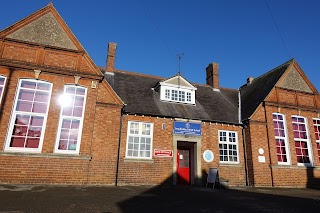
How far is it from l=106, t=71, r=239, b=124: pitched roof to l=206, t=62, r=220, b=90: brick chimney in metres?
1.29

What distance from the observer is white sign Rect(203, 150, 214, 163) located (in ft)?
48.1

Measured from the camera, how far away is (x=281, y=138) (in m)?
15.8

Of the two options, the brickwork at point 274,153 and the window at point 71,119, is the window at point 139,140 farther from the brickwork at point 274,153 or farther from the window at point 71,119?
the brickwork at point 274,153

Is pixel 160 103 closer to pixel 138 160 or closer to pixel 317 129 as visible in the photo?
pixel 138 160

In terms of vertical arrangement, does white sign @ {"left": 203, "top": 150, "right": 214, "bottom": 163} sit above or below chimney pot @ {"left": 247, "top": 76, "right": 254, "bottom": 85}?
below

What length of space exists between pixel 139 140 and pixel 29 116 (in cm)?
609

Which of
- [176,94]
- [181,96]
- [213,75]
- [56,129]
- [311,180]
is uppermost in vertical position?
[213,75]

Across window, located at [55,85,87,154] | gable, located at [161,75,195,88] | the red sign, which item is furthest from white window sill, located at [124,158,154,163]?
gable, located at [161,75,195,88]

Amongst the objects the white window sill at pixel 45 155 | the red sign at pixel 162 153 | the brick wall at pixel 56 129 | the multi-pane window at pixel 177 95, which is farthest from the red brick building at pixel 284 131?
the white window sill at pixel 45 155

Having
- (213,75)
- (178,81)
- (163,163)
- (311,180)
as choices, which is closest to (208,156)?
(163,163)

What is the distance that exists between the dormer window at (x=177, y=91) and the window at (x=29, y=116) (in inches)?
303

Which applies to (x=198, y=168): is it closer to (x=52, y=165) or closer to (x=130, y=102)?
(x=130, y=102)

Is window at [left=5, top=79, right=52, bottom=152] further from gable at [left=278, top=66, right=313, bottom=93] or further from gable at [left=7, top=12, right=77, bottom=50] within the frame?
gable at [left=278, top=66, right=313, bottom=93]

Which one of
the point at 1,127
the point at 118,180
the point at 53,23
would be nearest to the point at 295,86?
the point at 118,180
